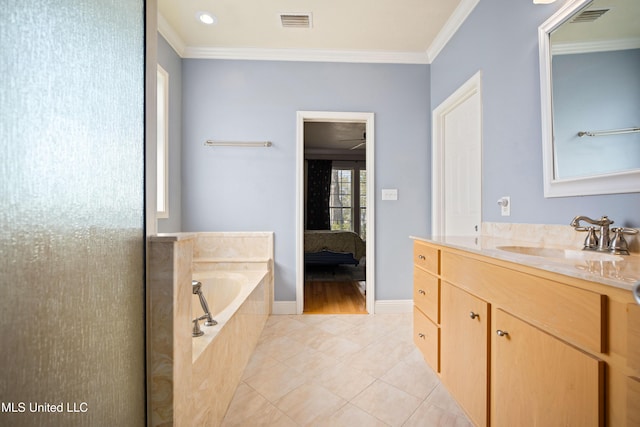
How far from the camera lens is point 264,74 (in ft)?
9.09

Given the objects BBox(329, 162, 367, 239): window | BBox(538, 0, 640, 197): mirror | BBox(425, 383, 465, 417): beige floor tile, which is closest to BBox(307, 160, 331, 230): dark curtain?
BBox(329, 162, 367, 239): window

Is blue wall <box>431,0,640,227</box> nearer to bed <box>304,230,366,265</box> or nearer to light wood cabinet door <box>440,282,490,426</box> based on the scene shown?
light wood cabinet door <box>440,282,490,426</box>

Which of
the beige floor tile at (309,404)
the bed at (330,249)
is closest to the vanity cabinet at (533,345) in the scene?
the beige floor tile at (309,404)

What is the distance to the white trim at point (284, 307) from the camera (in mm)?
2775

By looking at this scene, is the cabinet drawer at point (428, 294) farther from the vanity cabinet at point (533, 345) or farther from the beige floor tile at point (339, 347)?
the beige floor tile at point (339, 347)

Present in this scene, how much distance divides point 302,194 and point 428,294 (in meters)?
1.55

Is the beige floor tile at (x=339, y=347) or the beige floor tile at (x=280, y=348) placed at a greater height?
the beige floor tile at (x=280, y=348)

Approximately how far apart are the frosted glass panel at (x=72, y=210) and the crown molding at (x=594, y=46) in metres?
1.68

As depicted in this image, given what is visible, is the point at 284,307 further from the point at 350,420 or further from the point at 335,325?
the point at 350,420

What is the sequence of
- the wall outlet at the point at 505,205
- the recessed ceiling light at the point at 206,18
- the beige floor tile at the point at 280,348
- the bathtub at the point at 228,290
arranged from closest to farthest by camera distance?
the wall outlet at the point at 505,205, the beige floor tile at the point at 280,348, the bathtub at the point at 228,290, the recessed ceiling light at the point at 206,18

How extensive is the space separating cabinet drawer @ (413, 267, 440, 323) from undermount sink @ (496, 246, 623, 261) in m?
0.44

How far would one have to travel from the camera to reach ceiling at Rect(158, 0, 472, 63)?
2.16 metres

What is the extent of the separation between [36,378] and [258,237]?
7.55 ft

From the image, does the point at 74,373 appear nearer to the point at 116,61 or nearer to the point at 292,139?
the point at 116,61
